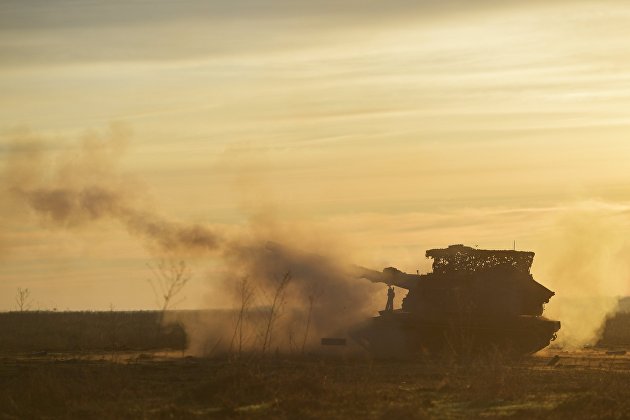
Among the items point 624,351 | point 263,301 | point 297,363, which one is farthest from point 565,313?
point 297,363

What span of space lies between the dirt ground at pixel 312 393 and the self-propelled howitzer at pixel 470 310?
32.2 feet

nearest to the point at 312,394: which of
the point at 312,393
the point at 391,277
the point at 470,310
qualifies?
the point at 312,393

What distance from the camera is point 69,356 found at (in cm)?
5353

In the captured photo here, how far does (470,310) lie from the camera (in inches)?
2180

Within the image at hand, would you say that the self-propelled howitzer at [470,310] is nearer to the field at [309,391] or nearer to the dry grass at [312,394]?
the field at [309,391]

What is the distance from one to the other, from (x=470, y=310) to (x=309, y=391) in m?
23.2

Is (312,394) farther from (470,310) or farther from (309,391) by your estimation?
(470,310)

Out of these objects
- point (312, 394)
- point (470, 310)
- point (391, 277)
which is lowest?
point (312, 394)

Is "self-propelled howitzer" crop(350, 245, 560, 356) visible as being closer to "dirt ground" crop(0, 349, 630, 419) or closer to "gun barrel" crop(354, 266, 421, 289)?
"gun barrel" crop(354, 266, 421, 289)

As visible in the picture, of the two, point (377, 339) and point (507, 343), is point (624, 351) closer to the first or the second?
point (507, 343)

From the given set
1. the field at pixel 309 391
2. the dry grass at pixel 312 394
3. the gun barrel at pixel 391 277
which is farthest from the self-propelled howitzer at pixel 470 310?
the dry grass at pixel 312 394

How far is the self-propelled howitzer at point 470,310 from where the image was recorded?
55.6 metres

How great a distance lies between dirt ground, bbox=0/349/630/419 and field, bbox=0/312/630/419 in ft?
0.09

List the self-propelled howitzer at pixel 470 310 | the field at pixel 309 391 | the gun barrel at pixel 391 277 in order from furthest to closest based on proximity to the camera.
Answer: the gun barrel at pixel 391 277, the self-propelled howitzer at pixel 470 310, the field at pixel 309 391
